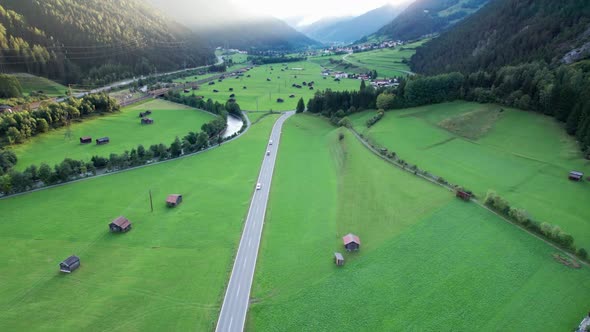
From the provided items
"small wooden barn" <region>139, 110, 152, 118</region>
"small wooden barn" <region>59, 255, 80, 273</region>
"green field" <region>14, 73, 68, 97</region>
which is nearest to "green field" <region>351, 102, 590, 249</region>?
"small wooden barn" <region>59, 255, 80, 273</region>

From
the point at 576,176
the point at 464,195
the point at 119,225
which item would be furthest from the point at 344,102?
the point at 119,225

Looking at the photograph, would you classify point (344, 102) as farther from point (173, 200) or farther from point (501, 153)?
point (173, 200)

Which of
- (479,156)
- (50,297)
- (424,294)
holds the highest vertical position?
(479,156)

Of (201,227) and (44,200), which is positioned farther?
(44,200)

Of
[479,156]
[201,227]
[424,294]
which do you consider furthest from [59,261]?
[479,156]

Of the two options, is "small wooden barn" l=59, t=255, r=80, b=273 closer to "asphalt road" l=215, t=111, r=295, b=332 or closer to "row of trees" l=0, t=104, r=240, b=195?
"asphalt road" l=215, t=111, r=295, b=332

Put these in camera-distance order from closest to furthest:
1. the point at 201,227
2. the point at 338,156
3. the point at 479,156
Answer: the point at 201,227, the point at 479,156, the point at 338,156

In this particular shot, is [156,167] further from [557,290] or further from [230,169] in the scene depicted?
[557,290]
